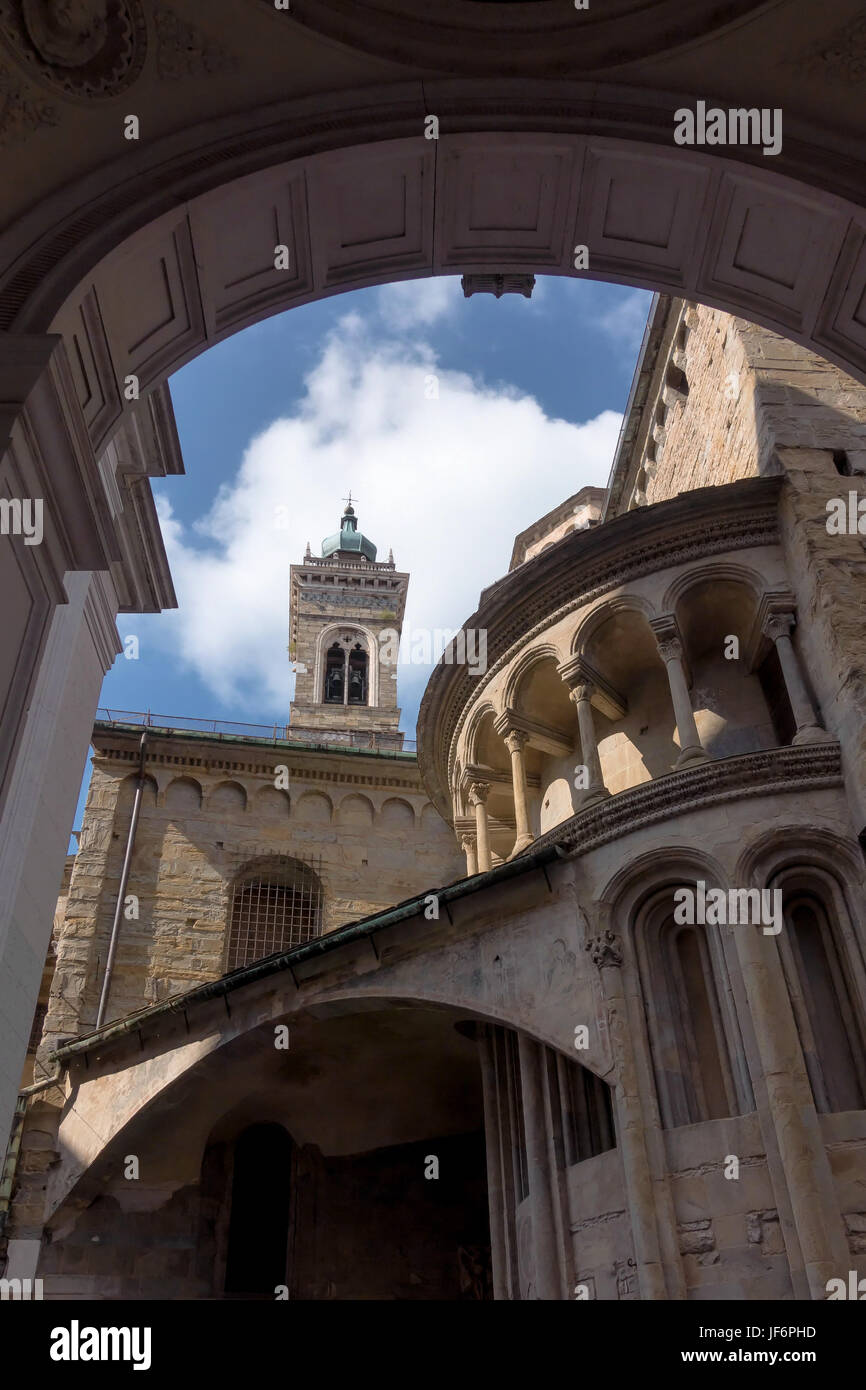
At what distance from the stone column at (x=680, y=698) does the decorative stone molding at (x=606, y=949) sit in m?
2.44

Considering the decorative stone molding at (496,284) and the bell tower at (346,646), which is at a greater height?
the bell tower at (346,646)

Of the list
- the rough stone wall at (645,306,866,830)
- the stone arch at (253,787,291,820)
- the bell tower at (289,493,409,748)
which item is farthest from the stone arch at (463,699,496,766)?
the bell tower at (289,493,409,748)

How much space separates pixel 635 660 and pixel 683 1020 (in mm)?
6045

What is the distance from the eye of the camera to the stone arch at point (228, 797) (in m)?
27.4

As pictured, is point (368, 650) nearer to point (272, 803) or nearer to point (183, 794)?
point (272, 803)

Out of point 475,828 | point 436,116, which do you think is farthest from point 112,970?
point 436,116

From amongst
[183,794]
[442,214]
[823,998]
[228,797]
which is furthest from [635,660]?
[183,794]

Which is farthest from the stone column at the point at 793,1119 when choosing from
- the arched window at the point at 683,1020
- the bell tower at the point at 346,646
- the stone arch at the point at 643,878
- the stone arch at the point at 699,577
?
the bell tower at the point at 346,646

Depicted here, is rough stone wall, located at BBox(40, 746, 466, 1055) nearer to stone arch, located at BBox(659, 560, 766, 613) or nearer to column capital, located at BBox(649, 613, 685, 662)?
column capital, located at BBox(649, 613, 685, 662)

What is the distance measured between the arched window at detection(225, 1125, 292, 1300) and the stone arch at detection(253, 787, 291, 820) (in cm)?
960

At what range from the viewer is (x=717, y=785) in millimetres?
13844

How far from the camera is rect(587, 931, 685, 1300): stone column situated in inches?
447

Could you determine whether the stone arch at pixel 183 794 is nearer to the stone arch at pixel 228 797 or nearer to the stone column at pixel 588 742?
the stone arch at pixel 228 797

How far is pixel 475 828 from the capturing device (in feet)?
63.6
